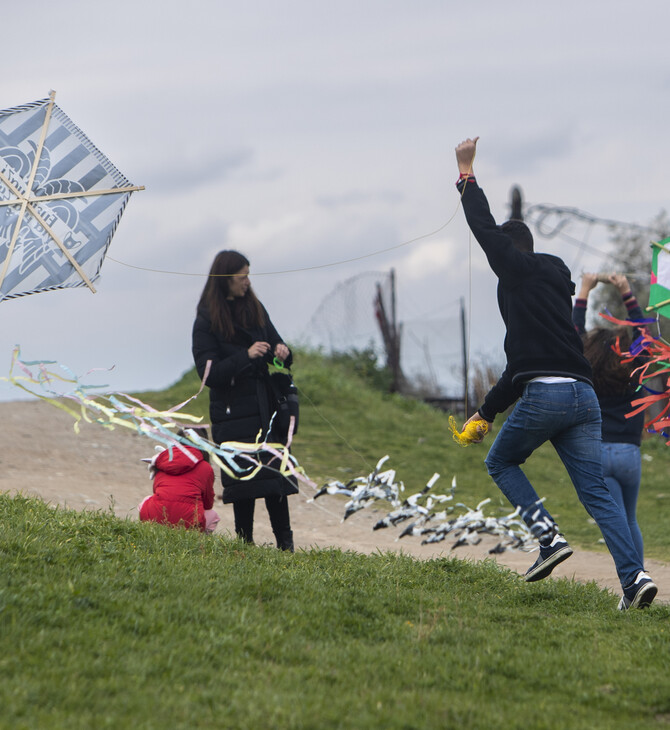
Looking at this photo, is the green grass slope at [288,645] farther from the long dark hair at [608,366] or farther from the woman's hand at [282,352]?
the long dark hair at [608,366]

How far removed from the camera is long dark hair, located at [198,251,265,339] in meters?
5.98

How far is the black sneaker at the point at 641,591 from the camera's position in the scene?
4715 millimetres

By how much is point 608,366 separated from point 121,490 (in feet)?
19.7

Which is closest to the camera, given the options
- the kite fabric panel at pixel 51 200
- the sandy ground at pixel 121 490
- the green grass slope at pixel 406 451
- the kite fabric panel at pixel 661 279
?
the kite fabric panel at pixel 51 200

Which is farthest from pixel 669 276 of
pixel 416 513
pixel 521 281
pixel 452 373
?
pixel 452 373

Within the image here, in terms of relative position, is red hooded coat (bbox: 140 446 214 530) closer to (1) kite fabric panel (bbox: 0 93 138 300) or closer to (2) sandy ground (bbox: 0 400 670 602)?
(2) sandy ground (bbox: 0 400 670 602)

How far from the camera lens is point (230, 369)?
5.81 meters

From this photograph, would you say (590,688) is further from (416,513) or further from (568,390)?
(416,513)

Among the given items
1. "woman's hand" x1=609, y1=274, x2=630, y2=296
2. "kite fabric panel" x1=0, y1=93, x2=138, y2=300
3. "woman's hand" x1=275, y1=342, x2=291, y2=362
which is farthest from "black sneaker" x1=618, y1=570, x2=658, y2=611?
"kite fabric panel" x1=0, y1=93, x2=138, y2=300

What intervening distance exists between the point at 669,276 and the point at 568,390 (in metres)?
1.45

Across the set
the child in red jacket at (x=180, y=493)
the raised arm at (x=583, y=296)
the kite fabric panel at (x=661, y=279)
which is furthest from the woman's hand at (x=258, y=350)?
the kite fabric panel at (x=661, y=279)

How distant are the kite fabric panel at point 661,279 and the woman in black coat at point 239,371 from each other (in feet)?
7.38

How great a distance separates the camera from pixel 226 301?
6.07m

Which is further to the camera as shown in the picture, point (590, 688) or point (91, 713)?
point (590, 688)
